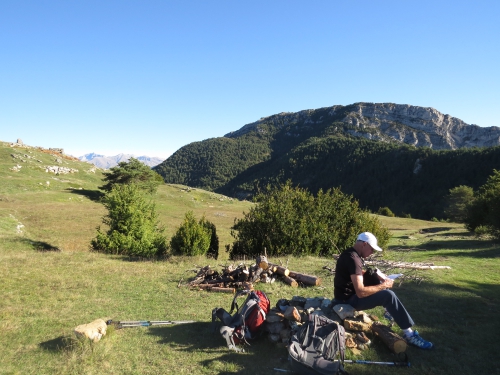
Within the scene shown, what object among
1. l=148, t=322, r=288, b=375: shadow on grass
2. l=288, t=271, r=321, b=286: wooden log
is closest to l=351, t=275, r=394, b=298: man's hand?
l=148, t=322, r=288, b=375: shadow on grass

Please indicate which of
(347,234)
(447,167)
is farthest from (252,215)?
(447,167)

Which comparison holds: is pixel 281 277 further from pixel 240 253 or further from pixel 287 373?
pixel 240 253

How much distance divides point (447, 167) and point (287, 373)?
132 meters

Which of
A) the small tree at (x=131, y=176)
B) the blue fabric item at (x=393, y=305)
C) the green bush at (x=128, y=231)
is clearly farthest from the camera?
the small tree at (x=131, y=176)

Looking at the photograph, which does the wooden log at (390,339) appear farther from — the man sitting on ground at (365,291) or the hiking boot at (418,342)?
the hiking boot at (418,342)

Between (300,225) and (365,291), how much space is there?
11553 mm

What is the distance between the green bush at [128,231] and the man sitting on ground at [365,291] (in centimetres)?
1309

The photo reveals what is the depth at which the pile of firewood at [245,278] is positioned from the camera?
978 cm

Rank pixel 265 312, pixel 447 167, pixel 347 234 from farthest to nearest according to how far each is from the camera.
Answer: pixel 447 167 < pixel 347 234 < pixel 265 312

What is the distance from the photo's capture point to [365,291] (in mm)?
5582

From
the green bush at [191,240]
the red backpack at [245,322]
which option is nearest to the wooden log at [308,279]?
the red backpack at [245,322]

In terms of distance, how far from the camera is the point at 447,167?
113625 mm

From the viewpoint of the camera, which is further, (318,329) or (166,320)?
(166,320)

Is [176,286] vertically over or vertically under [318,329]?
under
